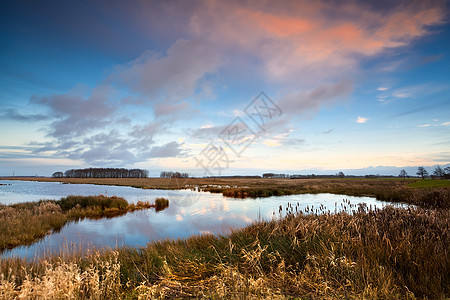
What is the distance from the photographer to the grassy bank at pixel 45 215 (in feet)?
41.0

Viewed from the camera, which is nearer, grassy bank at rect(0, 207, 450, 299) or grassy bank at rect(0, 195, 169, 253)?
grassy bank at rect(0, 207, 450, 299)

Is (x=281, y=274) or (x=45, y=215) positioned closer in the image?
(x=281, y=274)

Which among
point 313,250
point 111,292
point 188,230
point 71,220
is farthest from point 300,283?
point 71,220

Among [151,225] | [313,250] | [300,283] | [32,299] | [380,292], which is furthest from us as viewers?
[151,225]

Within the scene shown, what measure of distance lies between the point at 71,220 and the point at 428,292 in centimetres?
2133

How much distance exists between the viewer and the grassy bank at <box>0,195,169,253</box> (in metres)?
12.5

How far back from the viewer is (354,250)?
538 centimetres

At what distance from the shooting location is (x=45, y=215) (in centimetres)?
1639

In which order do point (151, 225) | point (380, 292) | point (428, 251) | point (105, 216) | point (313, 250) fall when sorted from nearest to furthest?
point (380, 292) → point (428, 251) → point (313, 250) → point (151, 225) → point (105, 216)

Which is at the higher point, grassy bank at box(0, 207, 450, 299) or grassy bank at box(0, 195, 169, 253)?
grassy bank at box(0, 207, 450, 299)

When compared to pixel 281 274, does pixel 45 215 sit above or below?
below

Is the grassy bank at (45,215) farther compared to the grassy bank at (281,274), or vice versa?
the grassy bank at (45,215)

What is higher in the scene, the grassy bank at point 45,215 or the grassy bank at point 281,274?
the grassy bank at point 281,274

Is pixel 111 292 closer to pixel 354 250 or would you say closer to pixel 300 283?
pixel 300 283
